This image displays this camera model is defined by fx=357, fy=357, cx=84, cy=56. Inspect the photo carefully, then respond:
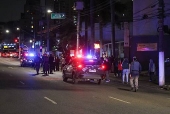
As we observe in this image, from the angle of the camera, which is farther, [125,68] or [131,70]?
[125,68]

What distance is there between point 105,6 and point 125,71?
2077 centimetres

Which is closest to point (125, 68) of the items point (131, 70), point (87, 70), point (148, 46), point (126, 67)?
point (126, 67)

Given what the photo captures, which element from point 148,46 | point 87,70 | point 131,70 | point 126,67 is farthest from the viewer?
point 148,46

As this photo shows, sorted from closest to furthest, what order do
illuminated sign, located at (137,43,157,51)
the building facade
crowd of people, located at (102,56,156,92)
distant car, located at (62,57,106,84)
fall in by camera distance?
crowd of people, located at (102,56,156,92), distant car, located at (62,57,106,84), illuminated sign, located at (137,43,157,51), the building facade

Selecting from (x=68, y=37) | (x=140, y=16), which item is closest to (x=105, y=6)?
(x=140, y=16)

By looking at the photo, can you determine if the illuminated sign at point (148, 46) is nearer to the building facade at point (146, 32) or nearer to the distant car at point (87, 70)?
the building facade at point (146, 32)

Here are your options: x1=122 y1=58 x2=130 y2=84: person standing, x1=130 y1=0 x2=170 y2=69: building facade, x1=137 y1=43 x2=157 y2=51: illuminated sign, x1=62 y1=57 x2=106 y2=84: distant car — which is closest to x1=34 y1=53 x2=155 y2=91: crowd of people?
x1=122 y1=58 x2=130 y2=84: person standing

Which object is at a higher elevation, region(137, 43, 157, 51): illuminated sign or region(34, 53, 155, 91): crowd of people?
region(137, 43, 157, 51): illuminated sign

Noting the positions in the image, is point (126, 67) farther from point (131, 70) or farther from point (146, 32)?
point (146, 32)

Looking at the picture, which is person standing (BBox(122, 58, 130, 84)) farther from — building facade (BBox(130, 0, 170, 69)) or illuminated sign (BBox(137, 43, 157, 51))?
building facade (BBox(130, 0, 170, 69))

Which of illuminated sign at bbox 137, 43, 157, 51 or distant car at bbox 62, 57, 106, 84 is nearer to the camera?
distant car at bbox 62, 57, 106, 84

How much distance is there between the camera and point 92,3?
1654 inches

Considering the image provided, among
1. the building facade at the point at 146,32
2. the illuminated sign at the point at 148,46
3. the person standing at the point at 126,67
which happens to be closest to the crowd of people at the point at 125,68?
the person standing at the point at 126,67

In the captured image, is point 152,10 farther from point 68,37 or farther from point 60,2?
point 60,2
